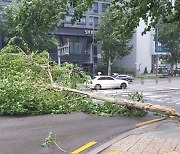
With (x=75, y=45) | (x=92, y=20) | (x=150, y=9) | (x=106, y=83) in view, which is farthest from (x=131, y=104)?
(x=92, y=20)

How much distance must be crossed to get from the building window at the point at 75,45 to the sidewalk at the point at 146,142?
46947 millimetres

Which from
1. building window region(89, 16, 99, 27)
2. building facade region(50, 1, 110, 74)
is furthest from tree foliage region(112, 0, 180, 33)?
building window region(89, 16, 99, 27)

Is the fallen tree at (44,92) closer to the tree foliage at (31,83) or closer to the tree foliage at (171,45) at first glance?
the tree foliage at (31,83)

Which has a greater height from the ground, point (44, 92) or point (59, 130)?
point (44, 92)

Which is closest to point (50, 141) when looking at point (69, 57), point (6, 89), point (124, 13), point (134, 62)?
point (6, 89)

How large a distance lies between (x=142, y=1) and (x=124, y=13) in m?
2.16

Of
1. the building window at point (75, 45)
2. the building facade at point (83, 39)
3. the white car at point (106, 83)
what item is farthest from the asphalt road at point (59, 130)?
the building window at point (75, 45)

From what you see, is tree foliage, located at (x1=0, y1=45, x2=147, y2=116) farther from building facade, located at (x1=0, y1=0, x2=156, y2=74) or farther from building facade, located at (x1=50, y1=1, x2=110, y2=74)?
building facade, located at (x1=50, y1=1, x2=110, y2=74)

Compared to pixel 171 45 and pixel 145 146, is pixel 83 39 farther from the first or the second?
pixel 145 146

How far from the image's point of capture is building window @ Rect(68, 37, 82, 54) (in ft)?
180

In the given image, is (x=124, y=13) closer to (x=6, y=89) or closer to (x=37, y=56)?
(x=37, y=56)

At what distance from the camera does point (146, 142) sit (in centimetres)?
675

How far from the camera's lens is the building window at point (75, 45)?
54.8m

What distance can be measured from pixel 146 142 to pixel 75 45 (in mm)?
49358
